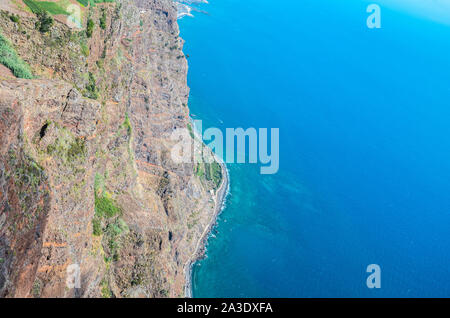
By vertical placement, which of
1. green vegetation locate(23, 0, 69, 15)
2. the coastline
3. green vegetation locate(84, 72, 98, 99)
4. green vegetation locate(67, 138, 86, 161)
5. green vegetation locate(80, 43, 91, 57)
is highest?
green vegetation locate(23, 0, 69, 15)

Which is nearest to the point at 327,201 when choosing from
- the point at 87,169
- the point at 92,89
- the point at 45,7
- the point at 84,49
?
the point at 92,89

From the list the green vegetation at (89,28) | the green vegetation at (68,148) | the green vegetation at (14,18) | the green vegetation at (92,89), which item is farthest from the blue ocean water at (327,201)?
the green vegetation at (14,18)

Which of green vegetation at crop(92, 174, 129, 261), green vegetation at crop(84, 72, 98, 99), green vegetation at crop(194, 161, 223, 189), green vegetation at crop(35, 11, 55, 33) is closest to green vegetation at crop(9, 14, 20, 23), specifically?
green vegetation at crop(35, 11, 55, 33)

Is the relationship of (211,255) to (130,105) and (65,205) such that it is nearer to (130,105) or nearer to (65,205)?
(130,105)

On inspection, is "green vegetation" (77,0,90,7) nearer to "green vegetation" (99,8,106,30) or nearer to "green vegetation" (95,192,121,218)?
"green vegetation" (99,8,106,30)

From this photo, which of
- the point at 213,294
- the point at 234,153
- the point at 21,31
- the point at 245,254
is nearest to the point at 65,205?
the point at 21,31
